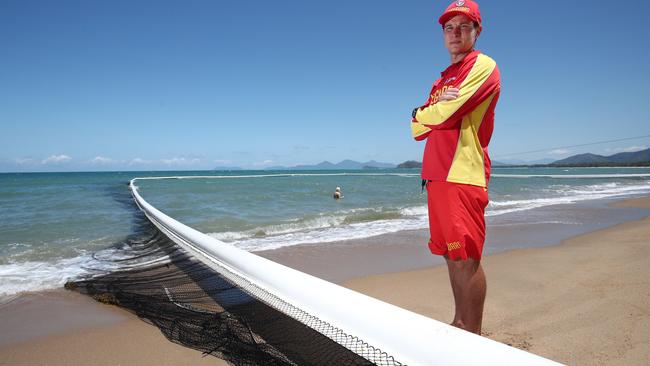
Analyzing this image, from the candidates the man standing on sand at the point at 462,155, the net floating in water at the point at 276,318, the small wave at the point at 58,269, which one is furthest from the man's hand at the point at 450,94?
the small wave at the point at 58,269

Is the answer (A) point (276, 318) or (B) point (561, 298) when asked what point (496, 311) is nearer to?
(B) point (561, 298)

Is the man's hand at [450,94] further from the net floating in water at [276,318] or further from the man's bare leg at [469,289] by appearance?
the net floating in water at [276,318]

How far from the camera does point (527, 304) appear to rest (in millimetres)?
3316

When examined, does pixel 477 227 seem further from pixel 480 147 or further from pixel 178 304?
pixel 178 304

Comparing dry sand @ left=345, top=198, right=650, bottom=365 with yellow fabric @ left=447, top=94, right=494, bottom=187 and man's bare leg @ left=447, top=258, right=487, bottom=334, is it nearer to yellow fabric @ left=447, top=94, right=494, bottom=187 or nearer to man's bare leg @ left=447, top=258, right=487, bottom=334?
man's bare leg @ left=447, top=258, right=487, bottom=334

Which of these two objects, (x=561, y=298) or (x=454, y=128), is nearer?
(x=454, y=128)

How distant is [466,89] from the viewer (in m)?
1.59

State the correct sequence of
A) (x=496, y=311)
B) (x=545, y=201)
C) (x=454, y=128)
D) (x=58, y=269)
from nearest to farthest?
(x=454, y=128) → (x=496, y=311) → (x=58, y=269) → (x=545, y=201)

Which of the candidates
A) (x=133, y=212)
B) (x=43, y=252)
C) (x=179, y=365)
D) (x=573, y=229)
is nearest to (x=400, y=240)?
(x=573, y=229)

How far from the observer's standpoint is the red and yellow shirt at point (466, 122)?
5.26ft

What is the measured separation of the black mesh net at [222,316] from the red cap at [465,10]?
167 cm

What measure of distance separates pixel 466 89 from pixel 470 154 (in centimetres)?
30

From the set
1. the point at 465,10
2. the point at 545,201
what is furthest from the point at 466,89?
the point at 545,201

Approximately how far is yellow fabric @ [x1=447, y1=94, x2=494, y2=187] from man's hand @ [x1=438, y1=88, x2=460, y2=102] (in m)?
0.13
